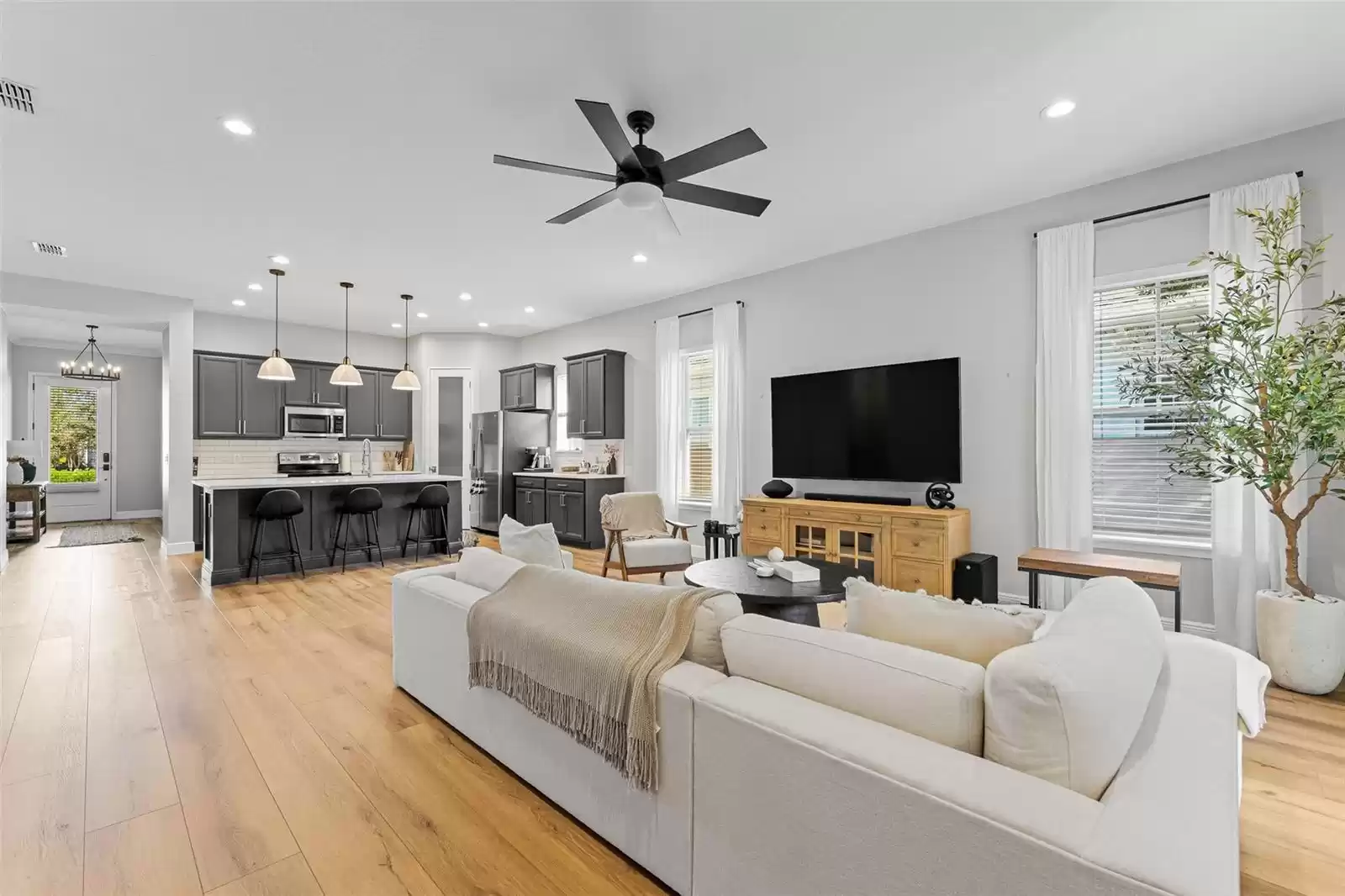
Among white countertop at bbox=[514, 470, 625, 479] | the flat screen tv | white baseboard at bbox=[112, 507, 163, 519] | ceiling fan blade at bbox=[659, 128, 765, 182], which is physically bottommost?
white baseboard at bbox=[112, 507, 163, 519]

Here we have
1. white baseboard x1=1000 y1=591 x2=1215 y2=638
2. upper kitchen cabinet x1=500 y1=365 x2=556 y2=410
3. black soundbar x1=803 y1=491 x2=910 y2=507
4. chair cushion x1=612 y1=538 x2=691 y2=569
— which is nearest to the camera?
white baseboard x1=1000 y1=591 x2=1215 y2=638

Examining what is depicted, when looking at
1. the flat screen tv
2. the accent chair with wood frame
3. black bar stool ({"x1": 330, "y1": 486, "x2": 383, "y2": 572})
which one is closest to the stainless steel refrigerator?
black bar stool ({"x1": 330, "y1": 486, "x2": 383, "y2": 572})

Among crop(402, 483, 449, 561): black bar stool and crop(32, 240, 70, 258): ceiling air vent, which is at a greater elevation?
crop(32, 240, 70, 258): ceiling air vent

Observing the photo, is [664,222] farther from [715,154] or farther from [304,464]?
[304,464]

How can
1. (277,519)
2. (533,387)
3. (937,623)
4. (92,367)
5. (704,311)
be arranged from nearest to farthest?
(937,623), (277,519), (704,311), (533,387), (92,367)

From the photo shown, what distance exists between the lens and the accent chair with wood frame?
5.11 meters

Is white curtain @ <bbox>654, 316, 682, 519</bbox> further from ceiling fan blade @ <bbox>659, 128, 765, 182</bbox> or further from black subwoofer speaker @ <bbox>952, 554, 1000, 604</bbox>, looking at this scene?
ceiling fan blade @ <bbox>659, 128, 765, 182</bbox>

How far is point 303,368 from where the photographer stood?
27.3ft

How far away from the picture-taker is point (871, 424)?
5113mm

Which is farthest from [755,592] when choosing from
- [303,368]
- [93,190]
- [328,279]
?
[303,368]

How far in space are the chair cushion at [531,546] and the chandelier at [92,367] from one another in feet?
31.3

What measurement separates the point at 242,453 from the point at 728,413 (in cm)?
654

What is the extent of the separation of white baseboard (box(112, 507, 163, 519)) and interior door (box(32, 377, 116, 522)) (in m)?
0.10

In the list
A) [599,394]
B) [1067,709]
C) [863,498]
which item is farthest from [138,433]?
[1067,709]
